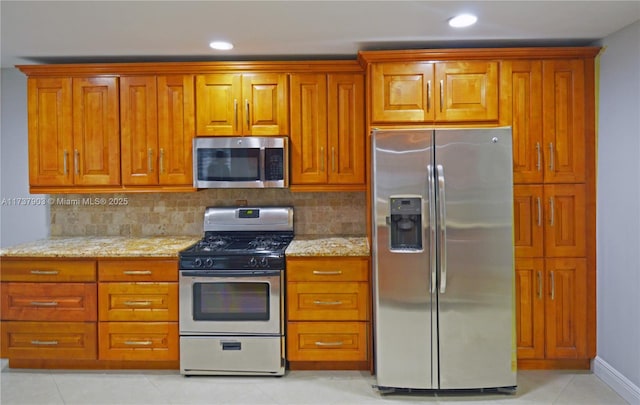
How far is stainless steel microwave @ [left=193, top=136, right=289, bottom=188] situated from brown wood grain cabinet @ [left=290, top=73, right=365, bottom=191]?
0.40 ft

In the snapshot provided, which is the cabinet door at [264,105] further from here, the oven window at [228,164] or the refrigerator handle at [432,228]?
the refrigerator handle at [432,228]

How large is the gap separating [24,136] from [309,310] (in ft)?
8.97

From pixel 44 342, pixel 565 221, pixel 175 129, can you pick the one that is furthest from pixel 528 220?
pixel 44 342

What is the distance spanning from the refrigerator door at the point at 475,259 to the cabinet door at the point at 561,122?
0.55 meters

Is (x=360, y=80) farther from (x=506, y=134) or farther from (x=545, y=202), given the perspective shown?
(x=545, y=202)

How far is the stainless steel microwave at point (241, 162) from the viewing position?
3123mm

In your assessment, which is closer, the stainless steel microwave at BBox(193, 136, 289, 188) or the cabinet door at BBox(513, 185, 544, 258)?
the cabinet door at BBox(513, 185, 544, 258)

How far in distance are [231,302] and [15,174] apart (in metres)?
2.21

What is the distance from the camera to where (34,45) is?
2896 millimetres

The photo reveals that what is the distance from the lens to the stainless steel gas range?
2.87 metres

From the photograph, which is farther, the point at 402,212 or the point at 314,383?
the point at 314,383

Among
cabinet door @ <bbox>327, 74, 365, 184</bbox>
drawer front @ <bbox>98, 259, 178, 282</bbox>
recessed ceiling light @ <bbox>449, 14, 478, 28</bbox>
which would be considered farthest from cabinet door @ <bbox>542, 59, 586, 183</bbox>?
drawer front @ <bbox>98, 259, 178, 282</bbox>

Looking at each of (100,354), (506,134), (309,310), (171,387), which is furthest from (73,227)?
(506,134)

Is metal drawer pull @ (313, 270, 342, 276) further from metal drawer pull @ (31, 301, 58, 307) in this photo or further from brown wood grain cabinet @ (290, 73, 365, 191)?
metal drawer pull @ (31, 301, 58, 307)
